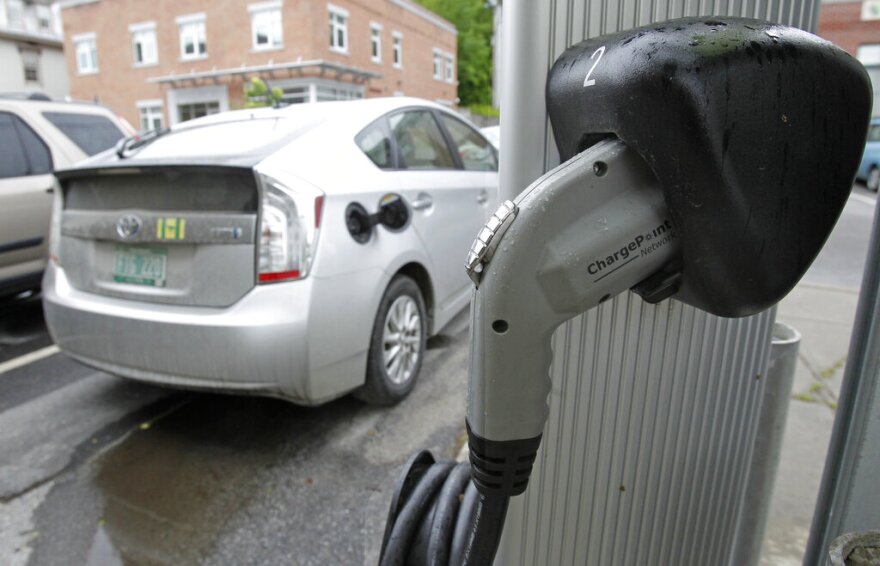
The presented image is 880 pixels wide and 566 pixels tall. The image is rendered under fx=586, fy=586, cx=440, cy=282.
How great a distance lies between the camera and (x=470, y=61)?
41562 millimetres

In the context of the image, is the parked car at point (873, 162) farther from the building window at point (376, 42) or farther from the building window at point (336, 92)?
the building window at point (376, 42)

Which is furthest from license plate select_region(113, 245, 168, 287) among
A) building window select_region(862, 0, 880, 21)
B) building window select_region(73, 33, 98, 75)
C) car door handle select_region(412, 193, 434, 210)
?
building window select_region(73, 33, 98, 75)

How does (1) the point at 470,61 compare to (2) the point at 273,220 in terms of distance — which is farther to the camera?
(1) the point at 470,61

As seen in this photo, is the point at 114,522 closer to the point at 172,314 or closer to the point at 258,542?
the point at 258,542

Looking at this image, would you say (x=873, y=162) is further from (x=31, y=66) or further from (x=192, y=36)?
(x=31, y=66)

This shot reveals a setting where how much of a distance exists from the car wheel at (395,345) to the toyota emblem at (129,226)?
1122mm

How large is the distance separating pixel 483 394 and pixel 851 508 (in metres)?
0.84

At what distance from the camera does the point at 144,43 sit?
91.8 ft

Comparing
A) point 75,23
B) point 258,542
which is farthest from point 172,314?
point 75,23

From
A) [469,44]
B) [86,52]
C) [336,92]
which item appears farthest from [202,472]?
[469,44]

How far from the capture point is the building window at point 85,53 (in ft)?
95.4

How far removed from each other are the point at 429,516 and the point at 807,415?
2.69 m

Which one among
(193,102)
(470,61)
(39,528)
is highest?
(470,61)

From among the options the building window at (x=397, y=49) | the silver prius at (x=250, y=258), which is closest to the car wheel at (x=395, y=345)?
the silver prius at (x=250, y=258)
